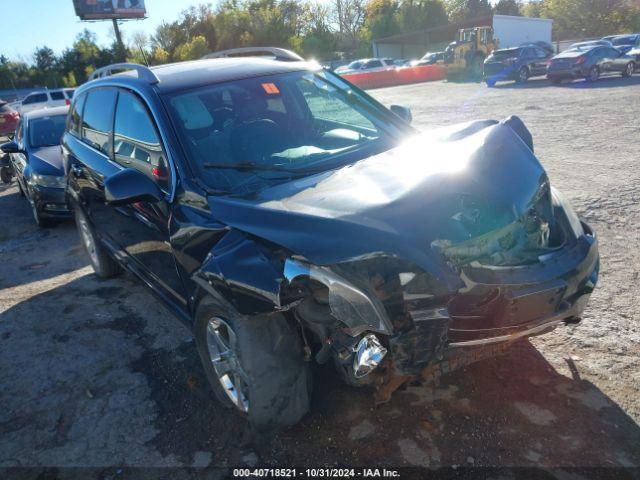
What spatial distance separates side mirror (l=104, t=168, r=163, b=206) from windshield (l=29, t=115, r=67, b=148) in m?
5.53

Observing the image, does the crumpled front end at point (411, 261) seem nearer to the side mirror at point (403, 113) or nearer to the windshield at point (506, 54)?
the side mirror at point (403, 113)

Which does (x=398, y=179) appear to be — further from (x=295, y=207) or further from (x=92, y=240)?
(x=92, y=240)

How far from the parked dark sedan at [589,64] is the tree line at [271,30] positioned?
99.2 ft

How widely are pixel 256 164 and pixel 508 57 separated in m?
21.1

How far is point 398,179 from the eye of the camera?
237 cm

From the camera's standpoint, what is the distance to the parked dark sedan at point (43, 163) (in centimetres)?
654

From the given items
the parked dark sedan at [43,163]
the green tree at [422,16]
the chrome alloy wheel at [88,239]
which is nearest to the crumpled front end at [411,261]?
the chrome alloy wheel at [88,239]

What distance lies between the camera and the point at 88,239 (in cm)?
498

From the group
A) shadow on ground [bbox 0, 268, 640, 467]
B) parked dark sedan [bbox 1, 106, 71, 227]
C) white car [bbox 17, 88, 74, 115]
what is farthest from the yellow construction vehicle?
shadow on ground [bbox 0, 268, 640, 467]

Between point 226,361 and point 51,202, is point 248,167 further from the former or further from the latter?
point 51,202

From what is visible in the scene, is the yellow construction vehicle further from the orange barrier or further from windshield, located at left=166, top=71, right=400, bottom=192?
windshield, located at left=166, top=71, right=400, bottom=192

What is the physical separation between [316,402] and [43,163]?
230 inches

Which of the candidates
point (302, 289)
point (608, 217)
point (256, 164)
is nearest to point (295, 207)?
point (302, 289)

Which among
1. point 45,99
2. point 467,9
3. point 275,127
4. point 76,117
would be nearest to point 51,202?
point 76,117
